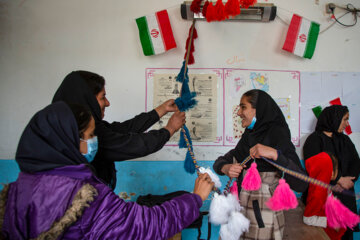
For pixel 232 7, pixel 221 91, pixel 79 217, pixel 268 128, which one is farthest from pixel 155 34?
pixel 79 217

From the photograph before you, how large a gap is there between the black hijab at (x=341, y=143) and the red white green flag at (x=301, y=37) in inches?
28.7

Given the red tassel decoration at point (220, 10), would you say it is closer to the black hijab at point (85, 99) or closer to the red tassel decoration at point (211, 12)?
the red tassel decoration at point (211, 12)

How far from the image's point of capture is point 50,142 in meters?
1.03

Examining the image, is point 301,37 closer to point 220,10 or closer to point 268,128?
point 220,10

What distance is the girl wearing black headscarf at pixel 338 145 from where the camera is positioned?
2440 mm

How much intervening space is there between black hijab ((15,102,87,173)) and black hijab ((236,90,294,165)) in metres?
1.17

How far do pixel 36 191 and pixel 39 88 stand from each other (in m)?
2.38

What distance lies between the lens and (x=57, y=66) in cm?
292

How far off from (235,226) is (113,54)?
7.63ft

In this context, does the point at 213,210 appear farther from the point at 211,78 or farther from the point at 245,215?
the point at 211,78

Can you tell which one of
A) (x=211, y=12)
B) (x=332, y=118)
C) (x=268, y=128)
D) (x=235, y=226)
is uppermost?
(x=211, y=12)

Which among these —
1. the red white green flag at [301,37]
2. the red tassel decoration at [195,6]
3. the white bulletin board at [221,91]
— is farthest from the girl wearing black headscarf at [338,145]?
the red tassel decoration at [195,6]

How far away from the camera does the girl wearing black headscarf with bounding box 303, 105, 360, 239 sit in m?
2.44

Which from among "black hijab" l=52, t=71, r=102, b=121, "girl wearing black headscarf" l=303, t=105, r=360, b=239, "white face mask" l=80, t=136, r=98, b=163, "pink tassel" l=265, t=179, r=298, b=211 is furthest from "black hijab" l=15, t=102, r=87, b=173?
"girl wearing black headscarf" l=303, t=105, r=360, b=239
